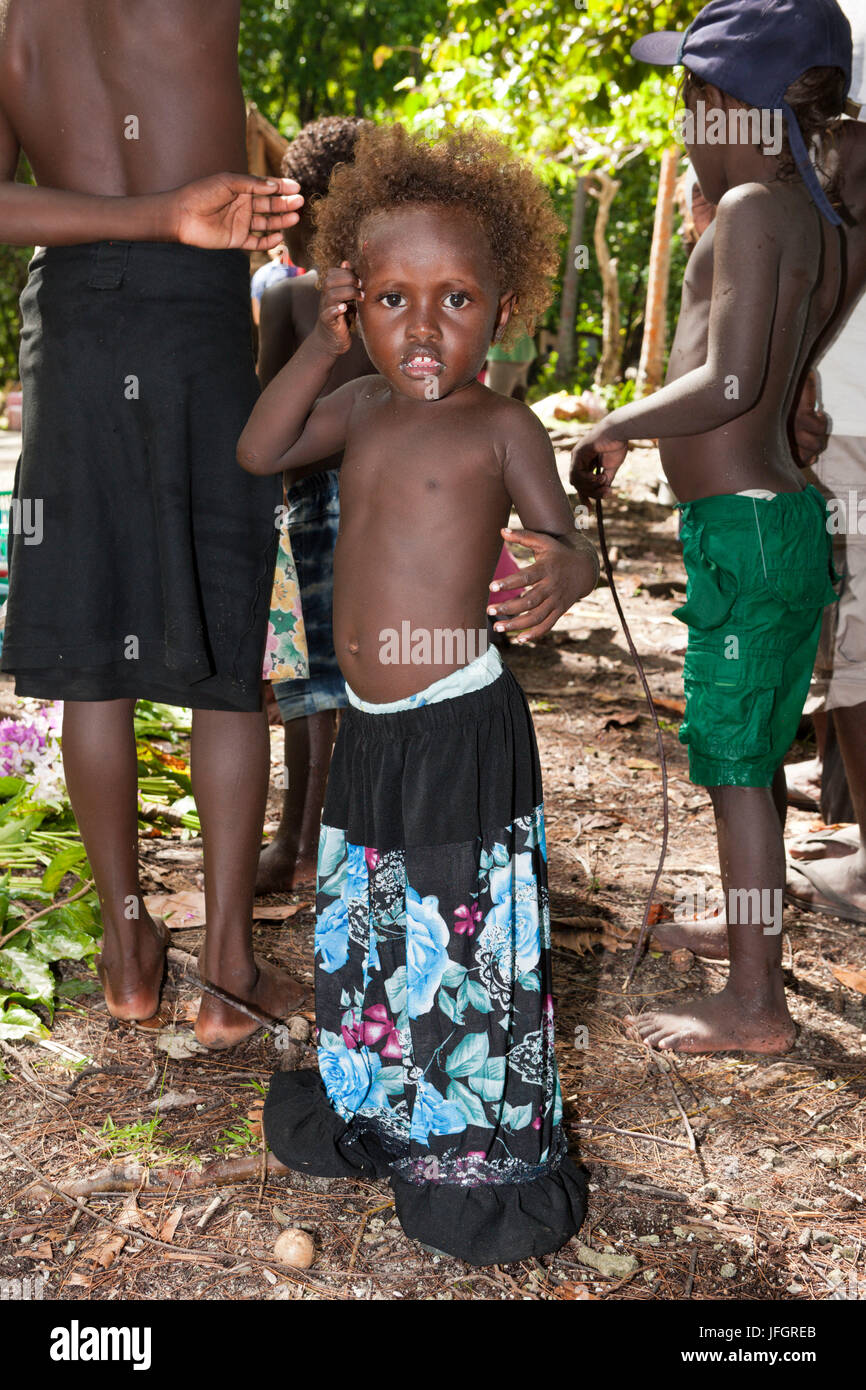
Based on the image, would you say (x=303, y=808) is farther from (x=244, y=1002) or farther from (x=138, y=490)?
(x=138, y=490)

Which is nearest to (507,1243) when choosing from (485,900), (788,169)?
(485,900)

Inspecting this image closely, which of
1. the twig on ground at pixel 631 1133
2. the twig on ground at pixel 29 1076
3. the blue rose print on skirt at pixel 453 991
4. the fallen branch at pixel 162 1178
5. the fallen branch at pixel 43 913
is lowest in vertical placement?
the twig on ground at pixel 631 1133

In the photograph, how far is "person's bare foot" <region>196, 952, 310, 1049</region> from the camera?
2.38 meters

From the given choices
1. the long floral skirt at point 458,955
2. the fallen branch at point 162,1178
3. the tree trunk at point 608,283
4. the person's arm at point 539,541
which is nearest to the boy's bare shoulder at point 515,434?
the person's arm at point 539,541

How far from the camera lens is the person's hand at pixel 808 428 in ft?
9.53

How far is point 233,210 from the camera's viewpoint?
2004mm

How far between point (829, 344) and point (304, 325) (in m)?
1.34

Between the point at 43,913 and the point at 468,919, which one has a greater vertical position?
the point at 468,919

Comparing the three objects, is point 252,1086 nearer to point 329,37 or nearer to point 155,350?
point 155,350

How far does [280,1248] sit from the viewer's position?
187 centimetres

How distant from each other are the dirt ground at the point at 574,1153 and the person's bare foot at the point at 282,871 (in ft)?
0.19

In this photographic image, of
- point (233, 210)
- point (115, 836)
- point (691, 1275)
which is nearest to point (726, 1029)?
point (691, 1275)

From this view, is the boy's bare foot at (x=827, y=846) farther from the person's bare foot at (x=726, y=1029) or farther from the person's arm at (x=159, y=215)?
the person's arm at (x=159, y=215)

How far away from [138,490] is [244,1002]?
1.06 metres
